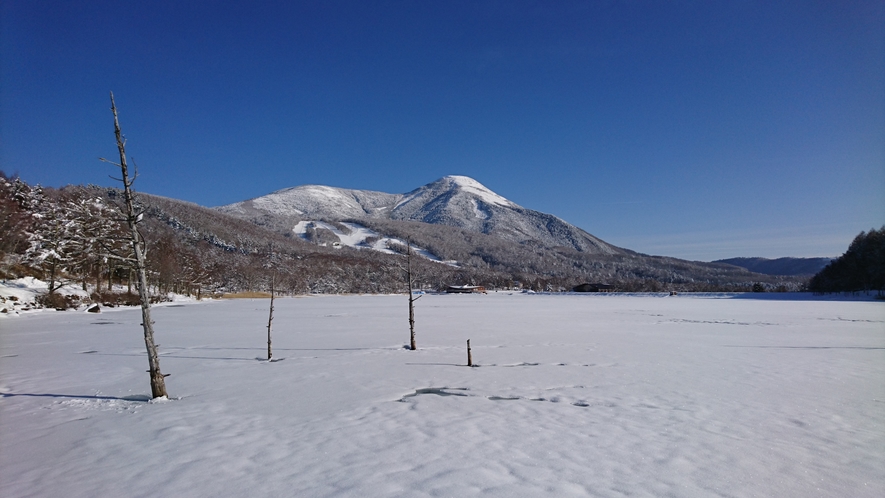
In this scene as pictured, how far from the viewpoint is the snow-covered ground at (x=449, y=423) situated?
6.51 metres

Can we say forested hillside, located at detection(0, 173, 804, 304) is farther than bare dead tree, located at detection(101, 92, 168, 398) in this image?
Yes

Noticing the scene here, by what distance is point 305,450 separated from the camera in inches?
306

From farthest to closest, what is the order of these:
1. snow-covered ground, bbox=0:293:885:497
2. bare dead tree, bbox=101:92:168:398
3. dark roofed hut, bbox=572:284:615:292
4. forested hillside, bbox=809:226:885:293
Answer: dark roofed hut, bbox=572:284:615:292 → forested hillside, bbox=809:226:885:293 → bare dead tree, bbox=101:92:168:398 → snow-covered ground, bbox=0:293:885:497

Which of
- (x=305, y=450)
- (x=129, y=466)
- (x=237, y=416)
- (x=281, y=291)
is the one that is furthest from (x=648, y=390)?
(x=281, y=291)

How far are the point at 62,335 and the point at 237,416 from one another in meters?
25.3

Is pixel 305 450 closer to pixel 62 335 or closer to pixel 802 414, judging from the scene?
pixel 802 414

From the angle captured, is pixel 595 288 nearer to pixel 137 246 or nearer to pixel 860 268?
pixel 860 268

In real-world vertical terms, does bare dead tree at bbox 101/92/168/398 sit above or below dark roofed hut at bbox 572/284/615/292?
above

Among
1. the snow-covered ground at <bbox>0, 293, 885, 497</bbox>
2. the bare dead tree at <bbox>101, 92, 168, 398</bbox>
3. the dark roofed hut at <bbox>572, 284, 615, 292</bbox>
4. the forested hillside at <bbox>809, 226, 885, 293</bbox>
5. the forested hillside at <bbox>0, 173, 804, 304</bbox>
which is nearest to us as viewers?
the snow-covered ground at <bbox>0, 293, 885, 497</bbox>

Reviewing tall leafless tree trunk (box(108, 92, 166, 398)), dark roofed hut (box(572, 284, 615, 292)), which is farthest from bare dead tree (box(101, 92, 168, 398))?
dark roofed hut (box(572, 284, 615, 292))

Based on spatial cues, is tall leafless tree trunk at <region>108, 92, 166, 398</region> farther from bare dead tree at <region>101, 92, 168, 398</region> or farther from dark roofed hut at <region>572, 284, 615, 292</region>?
dark roofed hut at <region>572, 284, 615, 292</region>

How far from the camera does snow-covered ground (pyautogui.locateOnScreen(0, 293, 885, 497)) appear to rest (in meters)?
6.51

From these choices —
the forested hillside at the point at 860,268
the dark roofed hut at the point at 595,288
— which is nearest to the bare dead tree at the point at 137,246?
the forested hillside at the point at 860,268

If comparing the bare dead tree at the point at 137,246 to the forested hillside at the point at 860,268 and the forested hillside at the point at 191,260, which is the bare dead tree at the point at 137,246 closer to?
the forested hillside at the point at 191,260
